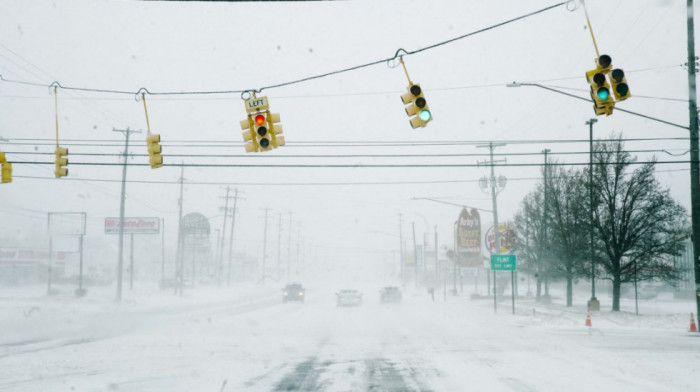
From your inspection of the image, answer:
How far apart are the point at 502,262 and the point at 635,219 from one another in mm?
7996

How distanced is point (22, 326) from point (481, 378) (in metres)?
21.4

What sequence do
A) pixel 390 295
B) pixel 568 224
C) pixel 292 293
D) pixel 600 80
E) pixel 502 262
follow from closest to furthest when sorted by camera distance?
1. pixel 600 80
2. pixel 502 262
3. pixel 568 224
4. pixel 292 293
5. pixel 390 295

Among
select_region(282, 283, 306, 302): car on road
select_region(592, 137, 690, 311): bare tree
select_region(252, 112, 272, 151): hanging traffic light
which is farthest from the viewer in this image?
select_region(282, 283, 306, 302): car on road

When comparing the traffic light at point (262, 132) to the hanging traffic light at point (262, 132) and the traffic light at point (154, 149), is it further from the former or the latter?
the traffic light at point (154, 149)

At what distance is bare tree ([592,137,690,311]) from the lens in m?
33.7

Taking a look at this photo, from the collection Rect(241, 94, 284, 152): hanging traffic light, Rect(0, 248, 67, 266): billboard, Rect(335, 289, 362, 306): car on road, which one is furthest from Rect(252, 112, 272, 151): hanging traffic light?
Rect(0, 248, 67, 266): billboard

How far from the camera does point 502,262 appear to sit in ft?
112

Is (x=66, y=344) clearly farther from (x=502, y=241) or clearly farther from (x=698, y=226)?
(x=502, y=241)

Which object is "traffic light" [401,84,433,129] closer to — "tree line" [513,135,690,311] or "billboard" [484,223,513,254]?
"tree line" [513,135,690,311]

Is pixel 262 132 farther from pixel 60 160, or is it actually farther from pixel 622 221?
pixel 622 221

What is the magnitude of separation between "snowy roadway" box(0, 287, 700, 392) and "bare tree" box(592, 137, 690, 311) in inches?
285

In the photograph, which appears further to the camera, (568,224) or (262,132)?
(568,224)

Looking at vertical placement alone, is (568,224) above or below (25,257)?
Result: above

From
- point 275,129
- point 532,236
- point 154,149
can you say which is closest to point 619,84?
point 275,129
